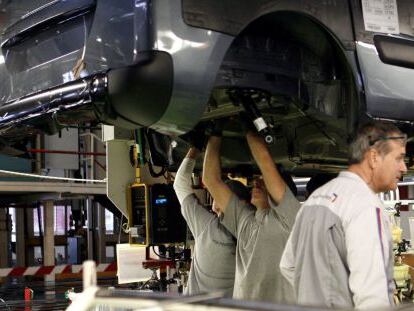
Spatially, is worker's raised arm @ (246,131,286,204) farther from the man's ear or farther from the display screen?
the display screen

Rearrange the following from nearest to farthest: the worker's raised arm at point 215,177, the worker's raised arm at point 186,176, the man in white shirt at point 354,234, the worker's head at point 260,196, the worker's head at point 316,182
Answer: the man in white shirt at point 354,234 < the worker's head at point 260,196 < the worker's raised arm at point 215,177 < the worker's raised arm at point 186,176 < the worker's head at point 316,182

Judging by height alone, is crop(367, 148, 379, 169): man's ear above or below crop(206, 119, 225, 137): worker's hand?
below

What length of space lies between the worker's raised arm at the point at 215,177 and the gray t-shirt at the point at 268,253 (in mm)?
292

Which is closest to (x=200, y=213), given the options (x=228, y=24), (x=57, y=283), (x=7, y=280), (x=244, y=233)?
(x=244, y=233)

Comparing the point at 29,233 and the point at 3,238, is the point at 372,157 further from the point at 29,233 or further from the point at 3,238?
the point at 29,233

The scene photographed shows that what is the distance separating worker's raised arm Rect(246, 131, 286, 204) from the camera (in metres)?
3.24

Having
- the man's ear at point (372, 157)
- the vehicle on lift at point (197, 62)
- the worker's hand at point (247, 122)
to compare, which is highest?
the vehicle on lift at point (197, 62)

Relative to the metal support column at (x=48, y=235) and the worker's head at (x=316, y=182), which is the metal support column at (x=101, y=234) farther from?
the worker's head at (x=316, y=182)

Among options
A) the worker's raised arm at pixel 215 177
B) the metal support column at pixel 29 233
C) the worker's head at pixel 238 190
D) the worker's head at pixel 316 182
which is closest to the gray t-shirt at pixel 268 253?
the worker's raised arm at pixel 215 177

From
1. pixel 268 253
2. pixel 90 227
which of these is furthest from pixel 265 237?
pixel 90 227

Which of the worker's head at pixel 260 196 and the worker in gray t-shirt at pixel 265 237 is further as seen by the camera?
the worker's head at pixel 260 196

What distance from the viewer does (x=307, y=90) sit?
124 inches

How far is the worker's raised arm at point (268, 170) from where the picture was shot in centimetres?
324

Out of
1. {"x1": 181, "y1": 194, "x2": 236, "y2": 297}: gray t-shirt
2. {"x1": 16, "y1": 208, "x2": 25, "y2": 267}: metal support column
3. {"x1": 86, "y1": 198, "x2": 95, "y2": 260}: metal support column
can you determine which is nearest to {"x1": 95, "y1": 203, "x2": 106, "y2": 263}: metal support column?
{"x1": 86, "y1": 198, "x2": 95, "y2": 260}: metal support column
